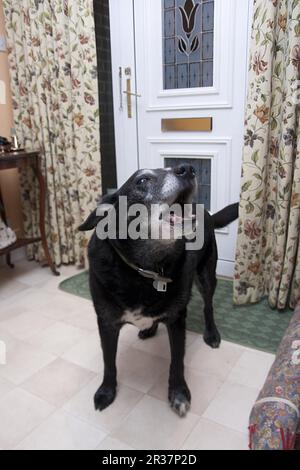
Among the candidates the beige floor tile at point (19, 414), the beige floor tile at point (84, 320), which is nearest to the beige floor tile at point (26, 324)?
the beige floor tile at point (84, 320)

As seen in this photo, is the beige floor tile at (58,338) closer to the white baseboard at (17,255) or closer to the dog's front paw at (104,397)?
the dog's front paw at (104,397)

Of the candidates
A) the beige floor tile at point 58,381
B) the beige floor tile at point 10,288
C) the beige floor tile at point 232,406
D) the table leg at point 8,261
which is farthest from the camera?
the table leg at point 8,261

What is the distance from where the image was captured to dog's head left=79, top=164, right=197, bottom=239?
1.12 m

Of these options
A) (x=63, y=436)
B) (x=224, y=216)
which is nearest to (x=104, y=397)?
(x=63, y=436)

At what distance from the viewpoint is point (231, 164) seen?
85.7 inches

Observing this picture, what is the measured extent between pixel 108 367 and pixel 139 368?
0.78 feet

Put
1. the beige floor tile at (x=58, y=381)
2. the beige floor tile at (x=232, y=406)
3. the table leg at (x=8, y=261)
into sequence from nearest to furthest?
the beige floor tile at (x=232, y=406) < the beige floor tile at (x=58, y=381) < the table leg at (x=8, y=261)

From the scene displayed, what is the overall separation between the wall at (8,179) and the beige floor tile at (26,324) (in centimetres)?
101

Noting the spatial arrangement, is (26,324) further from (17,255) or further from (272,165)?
(272,165)

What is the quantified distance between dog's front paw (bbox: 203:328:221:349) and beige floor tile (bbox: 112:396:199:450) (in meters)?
0.43

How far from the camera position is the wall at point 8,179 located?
249cm

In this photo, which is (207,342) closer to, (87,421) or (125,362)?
(125,362)

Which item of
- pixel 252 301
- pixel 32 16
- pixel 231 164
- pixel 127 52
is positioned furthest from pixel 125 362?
pixel 32 16
